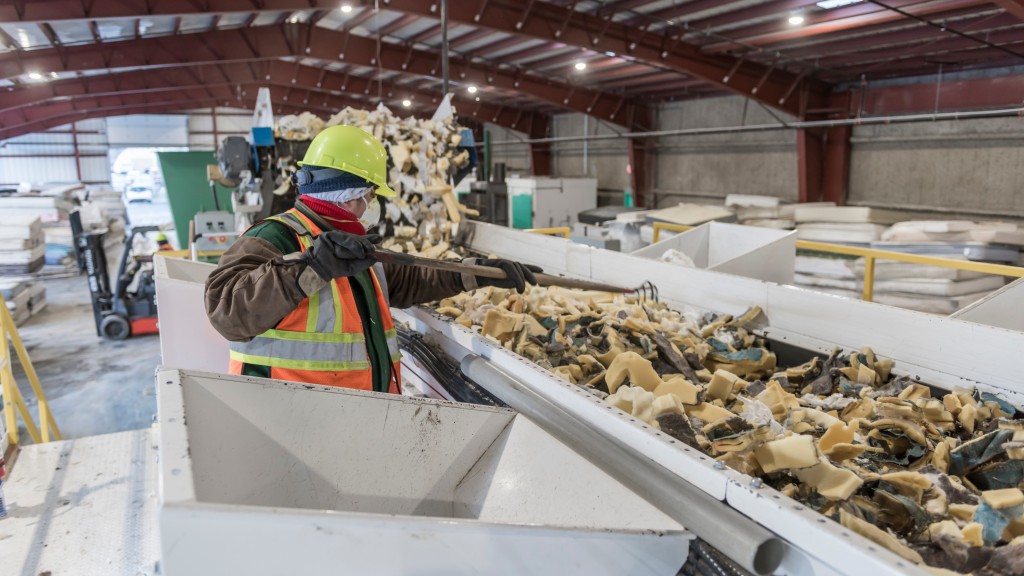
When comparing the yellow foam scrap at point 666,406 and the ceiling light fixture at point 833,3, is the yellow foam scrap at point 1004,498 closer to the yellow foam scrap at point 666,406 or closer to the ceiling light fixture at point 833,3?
the yellow foam scrap at point 666,406

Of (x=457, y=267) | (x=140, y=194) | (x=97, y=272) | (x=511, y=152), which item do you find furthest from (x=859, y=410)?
(x=140, y=194)

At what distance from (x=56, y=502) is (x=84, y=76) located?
15502mm

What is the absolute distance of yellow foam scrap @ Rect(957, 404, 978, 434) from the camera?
225 cm

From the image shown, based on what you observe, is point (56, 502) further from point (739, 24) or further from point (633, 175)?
point (633, 175)

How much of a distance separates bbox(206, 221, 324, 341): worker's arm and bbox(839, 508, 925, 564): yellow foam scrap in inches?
65.1

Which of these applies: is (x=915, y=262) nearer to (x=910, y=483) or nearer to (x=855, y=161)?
(x=910, y=483)

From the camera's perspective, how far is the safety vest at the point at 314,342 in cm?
230

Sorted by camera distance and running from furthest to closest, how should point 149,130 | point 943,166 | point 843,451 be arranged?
1. point 149,130
2. point 943,166
3. point 843,451

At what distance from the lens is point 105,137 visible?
2455 cm

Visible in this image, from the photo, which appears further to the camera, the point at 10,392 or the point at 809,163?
the point at 809,163

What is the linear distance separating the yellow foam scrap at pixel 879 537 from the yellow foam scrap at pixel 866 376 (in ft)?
4.18

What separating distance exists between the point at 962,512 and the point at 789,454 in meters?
0.45

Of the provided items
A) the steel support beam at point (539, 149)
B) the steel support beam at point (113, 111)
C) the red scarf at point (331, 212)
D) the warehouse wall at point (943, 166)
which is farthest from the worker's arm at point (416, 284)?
the steel support beam at point (113, 111)

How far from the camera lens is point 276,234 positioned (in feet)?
7.76
